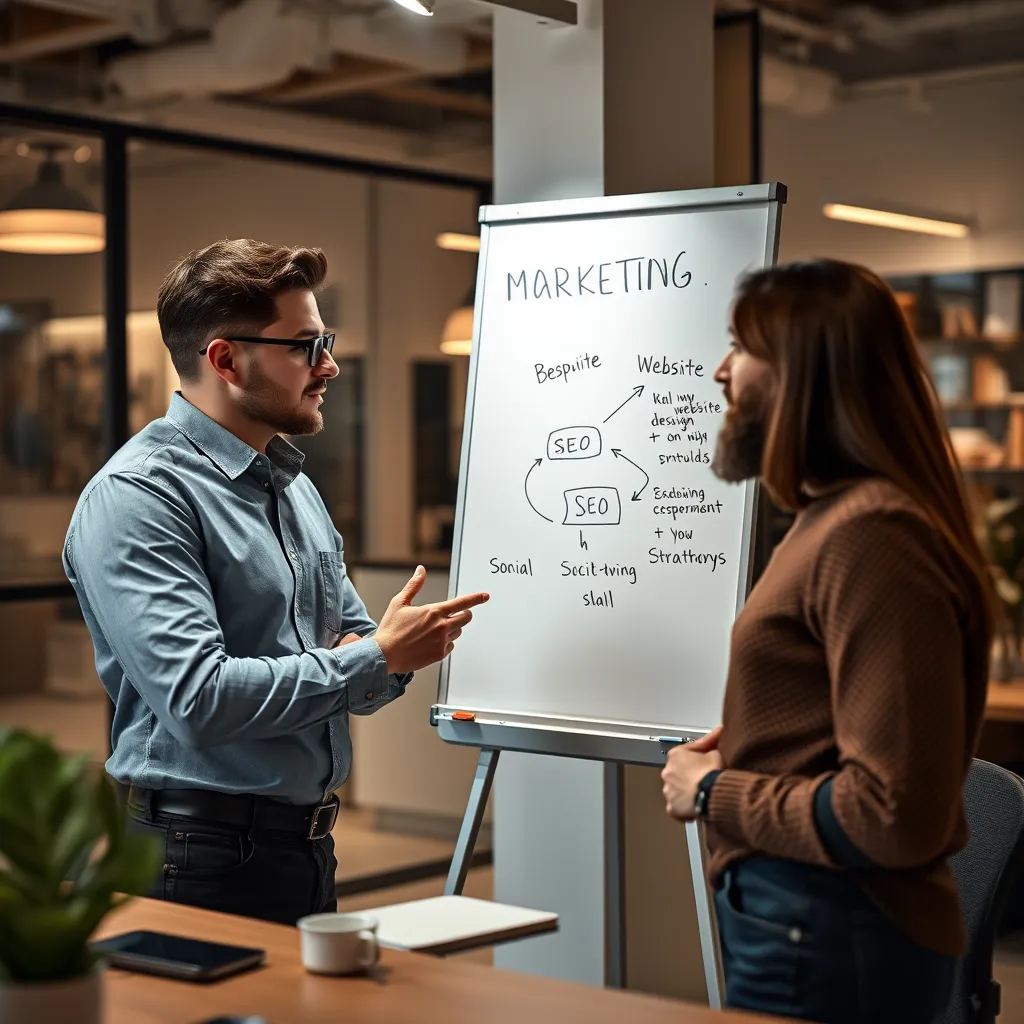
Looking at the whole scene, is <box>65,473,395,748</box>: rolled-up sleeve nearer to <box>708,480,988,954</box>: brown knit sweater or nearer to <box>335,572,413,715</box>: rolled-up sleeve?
<box>335,572,413,715</box>: rolled-up sleeve

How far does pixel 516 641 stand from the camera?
9.37 feet

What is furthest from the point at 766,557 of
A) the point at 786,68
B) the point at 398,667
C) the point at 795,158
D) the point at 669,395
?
the point at 398,667

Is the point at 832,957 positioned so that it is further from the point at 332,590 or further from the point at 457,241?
the point at 457,241

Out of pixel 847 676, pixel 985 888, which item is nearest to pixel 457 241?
pixel 985 888

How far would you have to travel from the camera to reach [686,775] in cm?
172

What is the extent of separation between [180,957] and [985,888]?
106 cm

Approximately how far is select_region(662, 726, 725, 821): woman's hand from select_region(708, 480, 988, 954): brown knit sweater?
1.9 inches

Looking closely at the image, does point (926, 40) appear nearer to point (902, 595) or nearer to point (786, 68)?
point (786, 68)

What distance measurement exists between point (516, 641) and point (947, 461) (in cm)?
136

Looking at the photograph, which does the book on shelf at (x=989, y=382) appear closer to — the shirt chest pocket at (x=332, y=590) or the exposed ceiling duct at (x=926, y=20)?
the exposed ceiling duct at (x=926, y=20)

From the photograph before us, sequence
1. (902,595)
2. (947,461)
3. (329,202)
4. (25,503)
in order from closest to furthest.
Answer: (902,595), (947,461), (25,503), (329,202)

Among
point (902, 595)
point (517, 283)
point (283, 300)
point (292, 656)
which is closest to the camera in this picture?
point (902, 595)

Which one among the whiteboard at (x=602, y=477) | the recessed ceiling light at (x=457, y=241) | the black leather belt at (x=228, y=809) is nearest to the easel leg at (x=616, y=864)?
the whiteboard at (x=602, y=477)

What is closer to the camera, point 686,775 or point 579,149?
point 686,775
